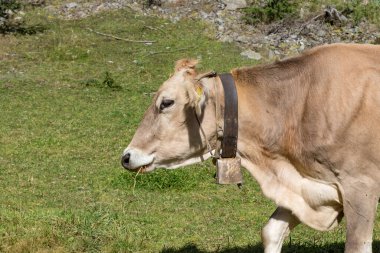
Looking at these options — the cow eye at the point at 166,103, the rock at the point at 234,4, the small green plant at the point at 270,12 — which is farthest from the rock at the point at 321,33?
the cow eye at the point at 166,103

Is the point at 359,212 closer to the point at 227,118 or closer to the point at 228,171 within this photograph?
the point at 228,171

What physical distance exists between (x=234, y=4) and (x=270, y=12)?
115 cm

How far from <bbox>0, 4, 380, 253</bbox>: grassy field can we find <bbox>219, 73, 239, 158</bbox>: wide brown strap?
58.3 inches

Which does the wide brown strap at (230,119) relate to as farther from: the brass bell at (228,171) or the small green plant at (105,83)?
the small green plant at (105,83)

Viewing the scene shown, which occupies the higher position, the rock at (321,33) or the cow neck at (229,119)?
the cow neck at (229,119)

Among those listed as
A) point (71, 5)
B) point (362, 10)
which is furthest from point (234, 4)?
point (71, 5)

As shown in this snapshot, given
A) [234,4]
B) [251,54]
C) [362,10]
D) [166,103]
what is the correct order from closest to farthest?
1. [166,103]
2. [251,54]
3. [362,10]
4. [234,4]

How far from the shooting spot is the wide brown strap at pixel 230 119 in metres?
5.55

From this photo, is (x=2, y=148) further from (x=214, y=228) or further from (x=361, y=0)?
(x=361, y=0)

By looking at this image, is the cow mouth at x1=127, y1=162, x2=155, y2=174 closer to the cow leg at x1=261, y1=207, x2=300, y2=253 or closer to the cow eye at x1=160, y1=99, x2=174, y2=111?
the cow eye at x1=160, y1=99, x2=174, y2=111

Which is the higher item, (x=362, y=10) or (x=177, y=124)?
(x=177, y=124)

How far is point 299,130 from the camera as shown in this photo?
556 cm

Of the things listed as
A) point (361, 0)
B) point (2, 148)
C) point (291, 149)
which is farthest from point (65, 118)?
point (361, 0)

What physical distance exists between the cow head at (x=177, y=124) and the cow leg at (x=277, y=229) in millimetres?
786
